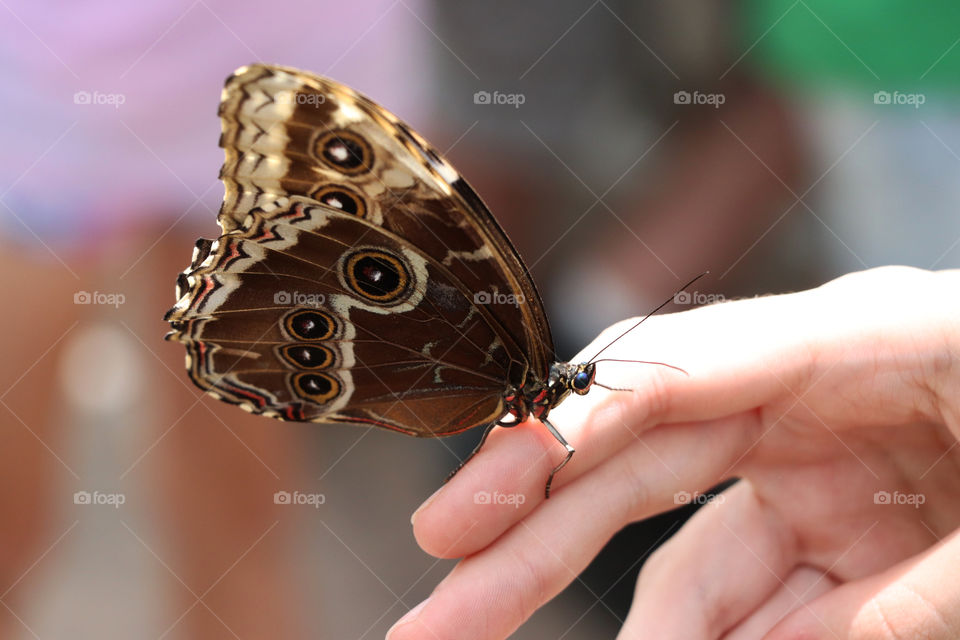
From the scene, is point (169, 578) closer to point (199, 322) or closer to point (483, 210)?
point (199, 322)

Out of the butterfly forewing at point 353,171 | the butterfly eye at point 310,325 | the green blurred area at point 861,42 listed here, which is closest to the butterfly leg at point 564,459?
the butterfly forewing at point 353,171

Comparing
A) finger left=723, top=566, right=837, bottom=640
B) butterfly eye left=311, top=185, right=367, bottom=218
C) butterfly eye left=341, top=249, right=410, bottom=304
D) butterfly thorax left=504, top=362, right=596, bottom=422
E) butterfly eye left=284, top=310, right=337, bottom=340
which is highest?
butterfly eye left=311, top=185, right=367, bottom=218

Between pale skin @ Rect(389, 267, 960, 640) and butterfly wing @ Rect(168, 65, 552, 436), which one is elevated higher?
butterfly wing @ Rect(168, 65, 552, 436)

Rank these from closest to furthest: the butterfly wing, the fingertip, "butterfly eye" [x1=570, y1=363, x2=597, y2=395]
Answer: the butterfly wing
the fingertip
"butterfly eye" [x1=570, y1=363, x2=597, y2=395]

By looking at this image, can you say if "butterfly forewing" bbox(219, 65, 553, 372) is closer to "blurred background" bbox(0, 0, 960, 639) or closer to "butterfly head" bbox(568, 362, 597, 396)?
"butterfly head" bbox(568, 362, 597, 396)

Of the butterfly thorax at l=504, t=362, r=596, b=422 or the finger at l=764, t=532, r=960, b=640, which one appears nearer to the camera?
the finger at l=764, t=532, r=960, b=640

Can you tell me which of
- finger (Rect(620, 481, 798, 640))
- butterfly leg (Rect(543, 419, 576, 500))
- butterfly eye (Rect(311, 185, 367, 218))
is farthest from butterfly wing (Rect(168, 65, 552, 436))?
finger (Rect(620, 481, 798, 640))

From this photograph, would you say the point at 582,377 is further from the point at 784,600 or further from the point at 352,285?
the point at 784,600

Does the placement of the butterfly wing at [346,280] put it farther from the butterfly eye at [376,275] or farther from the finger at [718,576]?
the finger at [718,576]
